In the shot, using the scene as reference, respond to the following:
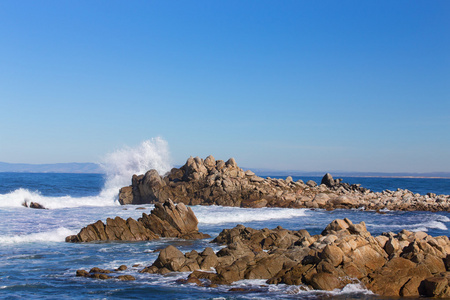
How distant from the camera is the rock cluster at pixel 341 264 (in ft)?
48.5

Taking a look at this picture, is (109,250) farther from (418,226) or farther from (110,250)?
(418,226)

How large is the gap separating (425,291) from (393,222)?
71.5ft

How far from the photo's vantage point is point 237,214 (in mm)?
37500

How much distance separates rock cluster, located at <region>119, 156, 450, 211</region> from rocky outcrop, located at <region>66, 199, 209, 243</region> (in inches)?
692

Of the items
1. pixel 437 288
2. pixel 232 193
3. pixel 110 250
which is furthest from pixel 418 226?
pixel 110 250

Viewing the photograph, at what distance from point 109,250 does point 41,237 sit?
592cm

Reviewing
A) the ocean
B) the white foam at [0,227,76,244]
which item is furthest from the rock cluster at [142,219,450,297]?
the white foam at [0,227,76,244]

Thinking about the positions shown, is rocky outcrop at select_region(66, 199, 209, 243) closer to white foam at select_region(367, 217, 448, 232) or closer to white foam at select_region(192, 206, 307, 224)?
white foam at select_region(192, 206, 307, 224)

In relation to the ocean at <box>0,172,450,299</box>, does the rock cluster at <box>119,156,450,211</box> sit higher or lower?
higher

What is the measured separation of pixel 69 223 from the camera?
3048 cm

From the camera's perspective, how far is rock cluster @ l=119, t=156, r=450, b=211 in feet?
150

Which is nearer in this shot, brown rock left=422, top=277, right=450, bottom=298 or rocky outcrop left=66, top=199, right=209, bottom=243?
brown rock left=422, top=277, right=450, bottom=298

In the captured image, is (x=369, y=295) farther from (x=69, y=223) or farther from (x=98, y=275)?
(x=69, y=223)

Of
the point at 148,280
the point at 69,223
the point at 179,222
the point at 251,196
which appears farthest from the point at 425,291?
the point at 251,196
